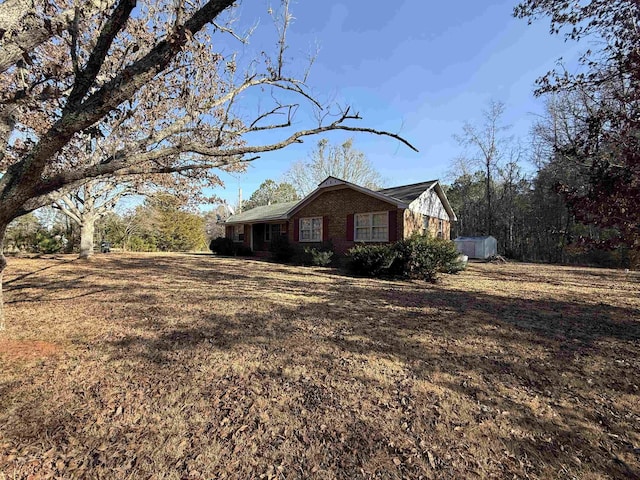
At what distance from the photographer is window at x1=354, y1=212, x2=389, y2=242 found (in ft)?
43.6

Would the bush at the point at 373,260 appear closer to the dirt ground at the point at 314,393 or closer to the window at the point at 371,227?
the window at the point at 371,227

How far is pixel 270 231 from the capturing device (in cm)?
2031

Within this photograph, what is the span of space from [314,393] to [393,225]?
10806mm

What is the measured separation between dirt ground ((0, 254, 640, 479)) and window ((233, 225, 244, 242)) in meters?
16.8

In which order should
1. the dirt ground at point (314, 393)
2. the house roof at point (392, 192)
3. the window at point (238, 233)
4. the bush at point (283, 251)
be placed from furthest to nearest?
the window at point (238, 233)
the bush at point (283, 251)
the house roof at point (392, 192)
the dirt ground at point (314, 393)

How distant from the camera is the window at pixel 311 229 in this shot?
1588 cm

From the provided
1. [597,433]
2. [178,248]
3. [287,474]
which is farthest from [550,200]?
[178,248]

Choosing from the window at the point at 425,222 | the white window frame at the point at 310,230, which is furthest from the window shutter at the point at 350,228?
the window at the point at 425,222

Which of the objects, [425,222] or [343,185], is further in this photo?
[425,222]

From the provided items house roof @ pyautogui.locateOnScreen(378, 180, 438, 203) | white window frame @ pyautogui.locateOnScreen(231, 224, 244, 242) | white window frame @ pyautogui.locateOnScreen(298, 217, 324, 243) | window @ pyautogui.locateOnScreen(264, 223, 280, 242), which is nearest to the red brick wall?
white window frame @ pyautogui.locateOnScreen(298, 217, 324, 243)

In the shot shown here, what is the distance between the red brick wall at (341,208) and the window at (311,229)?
0.34 m

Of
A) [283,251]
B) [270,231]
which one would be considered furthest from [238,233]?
[283,251]

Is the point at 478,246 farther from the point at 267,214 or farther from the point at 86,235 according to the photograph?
the point at 86,235

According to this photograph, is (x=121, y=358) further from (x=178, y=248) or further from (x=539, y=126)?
(x=178, y=248)
